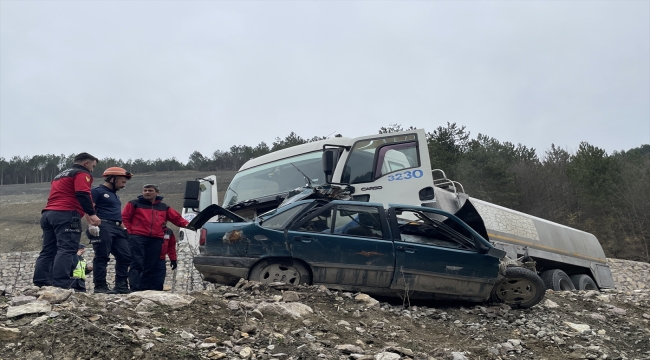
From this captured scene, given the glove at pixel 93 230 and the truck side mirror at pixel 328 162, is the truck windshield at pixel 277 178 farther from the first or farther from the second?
the glove at pixel 93 230

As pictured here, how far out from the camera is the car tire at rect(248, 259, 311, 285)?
19.8 feet

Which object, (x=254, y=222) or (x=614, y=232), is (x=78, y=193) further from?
(x=614, y=232)

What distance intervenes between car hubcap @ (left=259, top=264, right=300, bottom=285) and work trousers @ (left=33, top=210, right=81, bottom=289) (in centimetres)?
202

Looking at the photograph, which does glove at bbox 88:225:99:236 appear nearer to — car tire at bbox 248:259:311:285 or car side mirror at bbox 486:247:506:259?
car tire at bbox 248:259:311:285

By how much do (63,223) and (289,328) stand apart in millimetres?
2751

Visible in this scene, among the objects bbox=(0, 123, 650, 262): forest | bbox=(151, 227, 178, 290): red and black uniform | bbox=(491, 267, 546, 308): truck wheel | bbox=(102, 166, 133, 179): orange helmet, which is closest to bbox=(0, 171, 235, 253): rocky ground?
bbox=(0, 123, 650, 262): forest

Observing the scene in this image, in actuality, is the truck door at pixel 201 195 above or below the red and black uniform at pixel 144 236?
above

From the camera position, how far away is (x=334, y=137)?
30.7 ft

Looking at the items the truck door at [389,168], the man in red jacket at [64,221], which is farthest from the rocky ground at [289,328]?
the truck door at [389,168]

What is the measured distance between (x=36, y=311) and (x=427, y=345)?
3205mm

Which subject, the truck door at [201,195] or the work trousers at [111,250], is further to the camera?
the truck door at [201,195]

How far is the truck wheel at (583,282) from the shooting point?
10371 millimetres

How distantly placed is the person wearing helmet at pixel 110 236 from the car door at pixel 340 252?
207cm

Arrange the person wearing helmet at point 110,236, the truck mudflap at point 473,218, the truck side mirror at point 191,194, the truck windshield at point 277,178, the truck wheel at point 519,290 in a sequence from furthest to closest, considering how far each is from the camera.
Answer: the truck side mirror at point 191,194 → the truck windshield at point 277,178 → the truck mudflap at point 473,218 → the truck wheel at point 519,290 → the person wearing helmet at point 110,236
